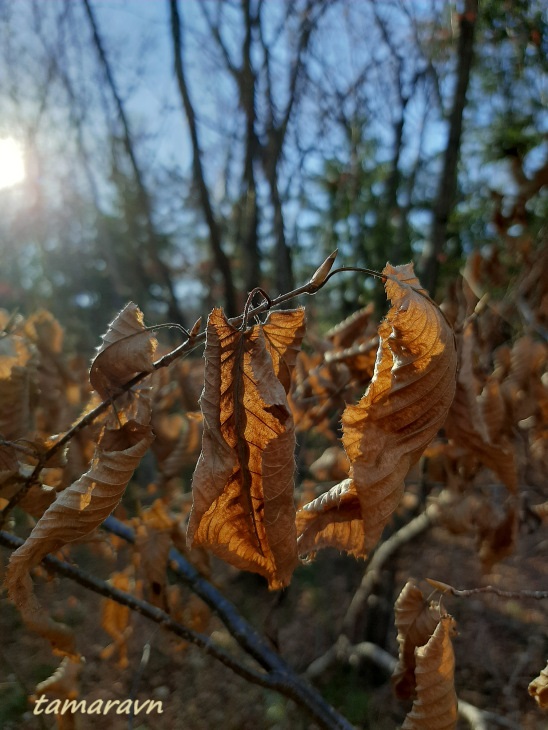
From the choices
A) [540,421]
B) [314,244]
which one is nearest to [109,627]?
[540,421]

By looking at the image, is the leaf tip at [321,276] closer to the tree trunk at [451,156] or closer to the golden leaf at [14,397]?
the golden leaf at [14,397]

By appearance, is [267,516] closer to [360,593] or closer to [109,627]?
[109,627]

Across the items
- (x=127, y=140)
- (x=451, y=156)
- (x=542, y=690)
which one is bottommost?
(x=542, y=690)

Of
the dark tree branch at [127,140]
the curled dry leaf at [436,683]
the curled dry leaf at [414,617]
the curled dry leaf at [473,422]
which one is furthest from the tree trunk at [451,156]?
the dark tree branch at [127,140]

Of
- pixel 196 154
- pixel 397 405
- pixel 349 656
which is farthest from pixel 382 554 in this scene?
pixel 196 154

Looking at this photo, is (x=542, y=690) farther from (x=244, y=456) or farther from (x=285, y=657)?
(x=285, y=657)

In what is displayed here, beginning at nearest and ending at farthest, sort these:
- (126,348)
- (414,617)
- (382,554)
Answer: (126,348) → (414,617) → (382,554)
